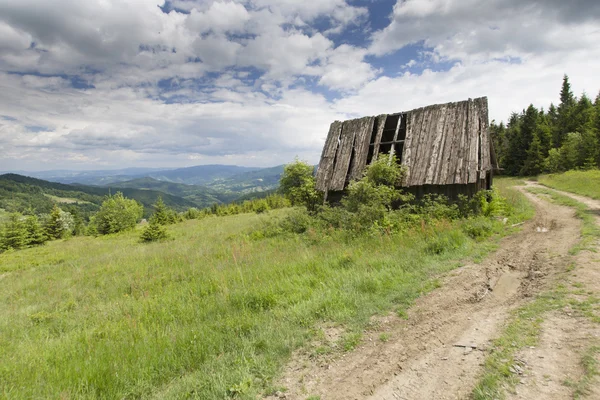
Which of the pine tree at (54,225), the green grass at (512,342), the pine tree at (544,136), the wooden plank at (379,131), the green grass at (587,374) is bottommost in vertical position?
the pine tree at (54,225)

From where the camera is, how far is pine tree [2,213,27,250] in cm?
2486

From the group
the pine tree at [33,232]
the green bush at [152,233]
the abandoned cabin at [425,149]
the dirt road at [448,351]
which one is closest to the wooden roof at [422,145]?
the abandoned cabin at [425,149]

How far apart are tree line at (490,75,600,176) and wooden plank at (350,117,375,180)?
27.1 meters

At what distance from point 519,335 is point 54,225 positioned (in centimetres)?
4418

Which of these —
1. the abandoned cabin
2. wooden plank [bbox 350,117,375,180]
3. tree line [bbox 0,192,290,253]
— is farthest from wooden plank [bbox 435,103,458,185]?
tree line [bbox 0,192,290,253]

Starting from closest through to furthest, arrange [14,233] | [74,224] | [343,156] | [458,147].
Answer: [458,147]
[343,156]
[14,233]
[74,224]

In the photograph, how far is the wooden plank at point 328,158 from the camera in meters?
16.9

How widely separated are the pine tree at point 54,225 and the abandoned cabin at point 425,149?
34.0 meters

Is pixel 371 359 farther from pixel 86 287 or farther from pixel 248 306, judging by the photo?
pixel 86 287

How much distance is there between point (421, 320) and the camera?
4.45 metres

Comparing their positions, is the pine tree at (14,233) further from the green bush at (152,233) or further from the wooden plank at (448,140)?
the wooden plank at (448,140)

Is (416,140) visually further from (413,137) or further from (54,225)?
(54,225)

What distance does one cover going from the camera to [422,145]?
14586 millimetres

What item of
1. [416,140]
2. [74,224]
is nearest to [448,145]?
[416,140]
